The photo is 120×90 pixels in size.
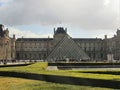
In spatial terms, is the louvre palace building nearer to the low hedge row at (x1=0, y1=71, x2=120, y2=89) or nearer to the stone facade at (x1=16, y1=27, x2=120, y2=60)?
the stone facade at (x1=16, y1=27, x2=120, y2=60)

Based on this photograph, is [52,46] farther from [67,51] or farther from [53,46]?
[67,51]

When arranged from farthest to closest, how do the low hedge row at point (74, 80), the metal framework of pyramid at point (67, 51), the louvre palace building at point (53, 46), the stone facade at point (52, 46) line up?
the stone facade at point (52, 46) < the louvre palace building at point (53, 46) < the metal framework of pyramid at point (67, 51) < the low hedge row at point (74, 80)

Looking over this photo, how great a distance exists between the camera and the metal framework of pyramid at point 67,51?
78938mm

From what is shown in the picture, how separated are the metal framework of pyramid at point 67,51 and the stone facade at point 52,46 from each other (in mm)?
45190

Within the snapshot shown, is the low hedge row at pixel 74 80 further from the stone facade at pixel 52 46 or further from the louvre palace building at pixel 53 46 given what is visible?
the stone facade at pixel 52 46

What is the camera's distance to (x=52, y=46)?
436 ft

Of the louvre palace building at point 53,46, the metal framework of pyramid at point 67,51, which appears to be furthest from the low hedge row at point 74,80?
the louvre palace building at point 53,46

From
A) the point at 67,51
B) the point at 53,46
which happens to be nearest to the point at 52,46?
the point at 53,46

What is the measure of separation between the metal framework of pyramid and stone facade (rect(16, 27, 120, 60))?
45.2 meters

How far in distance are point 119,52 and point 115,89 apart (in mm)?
117007

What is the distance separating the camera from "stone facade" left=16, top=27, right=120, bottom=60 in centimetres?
13000

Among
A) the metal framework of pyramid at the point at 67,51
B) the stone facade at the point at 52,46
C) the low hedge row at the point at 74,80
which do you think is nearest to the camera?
the low hedge row at the point at 74,80

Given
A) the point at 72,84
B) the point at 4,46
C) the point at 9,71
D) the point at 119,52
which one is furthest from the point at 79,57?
the point at 72,84

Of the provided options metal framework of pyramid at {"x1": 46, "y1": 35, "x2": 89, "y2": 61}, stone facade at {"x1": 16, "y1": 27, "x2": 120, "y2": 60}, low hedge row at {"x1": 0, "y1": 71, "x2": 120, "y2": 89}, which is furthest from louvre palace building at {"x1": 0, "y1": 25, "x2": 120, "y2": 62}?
low hedge row at {"x1": 0, "y1": 71, "x2": 120, "y2": 89}
